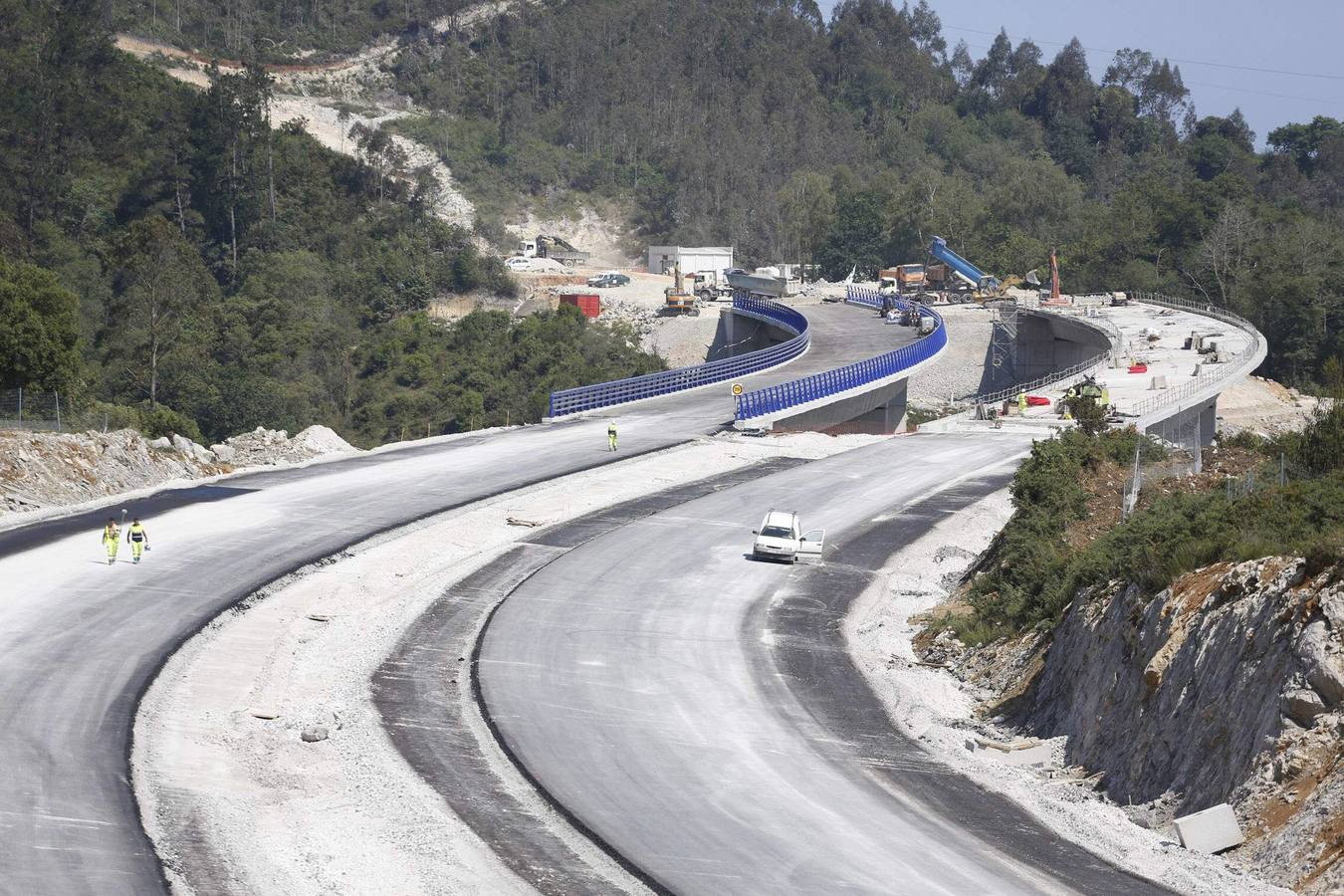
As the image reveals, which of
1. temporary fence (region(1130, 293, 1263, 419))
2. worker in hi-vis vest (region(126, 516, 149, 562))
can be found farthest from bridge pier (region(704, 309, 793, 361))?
worker in hi-vis vest (region(126, 516, 149, 562))

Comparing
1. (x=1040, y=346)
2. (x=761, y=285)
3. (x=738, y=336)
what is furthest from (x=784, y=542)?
(x=761, y=285)

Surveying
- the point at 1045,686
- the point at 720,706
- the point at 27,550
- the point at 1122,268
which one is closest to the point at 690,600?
the point at 720,706

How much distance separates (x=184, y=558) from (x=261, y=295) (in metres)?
84.6

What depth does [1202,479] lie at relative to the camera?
38688 mm

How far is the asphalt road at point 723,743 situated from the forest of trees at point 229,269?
114 ft

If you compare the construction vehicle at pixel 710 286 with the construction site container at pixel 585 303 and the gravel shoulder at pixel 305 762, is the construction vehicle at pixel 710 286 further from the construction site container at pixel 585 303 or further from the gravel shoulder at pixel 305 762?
the gravel shoulder at pixel 305 762

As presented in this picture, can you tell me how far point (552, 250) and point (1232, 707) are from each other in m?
163

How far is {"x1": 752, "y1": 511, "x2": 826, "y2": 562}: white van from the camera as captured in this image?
45.0 meters

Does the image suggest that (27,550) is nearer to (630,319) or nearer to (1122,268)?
(630,319)

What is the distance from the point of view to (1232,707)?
74.4 feet

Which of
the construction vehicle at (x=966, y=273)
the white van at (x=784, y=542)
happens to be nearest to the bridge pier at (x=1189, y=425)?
the white van at (x=784, y=542)

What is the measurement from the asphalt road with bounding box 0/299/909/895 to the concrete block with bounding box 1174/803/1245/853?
1433 cm

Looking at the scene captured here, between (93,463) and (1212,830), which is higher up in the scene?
(93,463)

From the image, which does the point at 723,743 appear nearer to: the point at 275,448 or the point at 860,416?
the point at 275,448
